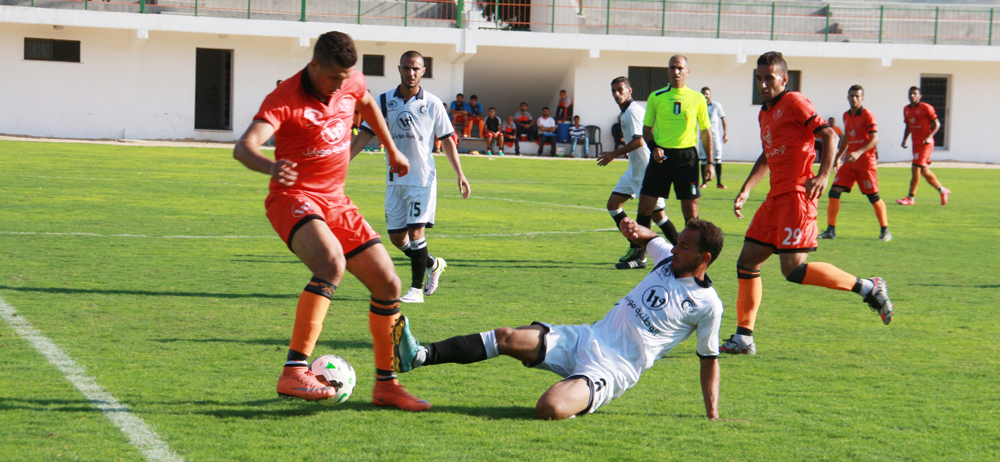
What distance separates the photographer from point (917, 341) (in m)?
6.51

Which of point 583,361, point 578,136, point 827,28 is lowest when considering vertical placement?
point 583,361

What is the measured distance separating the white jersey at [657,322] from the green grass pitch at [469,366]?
0.86 ft

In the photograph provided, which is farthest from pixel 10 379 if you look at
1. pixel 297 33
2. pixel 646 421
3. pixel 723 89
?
pixel 723 89

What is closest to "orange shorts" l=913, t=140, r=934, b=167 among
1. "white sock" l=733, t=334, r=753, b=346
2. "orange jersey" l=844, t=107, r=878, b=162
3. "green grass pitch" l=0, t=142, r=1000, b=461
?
"green grass pitch" l=0, t=142, r=1000, b=461

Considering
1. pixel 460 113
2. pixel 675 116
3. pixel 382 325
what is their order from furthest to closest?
pixel 460 113 → pixel 675 116 → pixel 382 325

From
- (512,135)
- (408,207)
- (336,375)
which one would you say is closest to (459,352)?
(336,375)

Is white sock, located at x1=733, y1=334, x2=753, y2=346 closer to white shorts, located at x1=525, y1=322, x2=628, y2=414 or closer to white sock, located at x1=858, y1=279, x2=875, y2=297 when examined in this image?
white sock, located at x1=858, y1=279, x2=875, y2=297

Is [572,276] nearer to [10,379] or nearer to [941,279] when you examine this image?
[941,279]

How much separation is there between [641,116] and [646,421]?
6.04 m

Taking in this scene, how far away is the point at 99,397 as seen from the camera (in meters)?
4.50

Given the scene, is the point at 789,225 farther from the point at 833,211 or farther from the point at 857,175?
the point at 857,175

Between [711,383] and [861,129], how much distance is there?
8.76 m

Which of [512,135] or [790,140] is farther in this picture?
[512,135]

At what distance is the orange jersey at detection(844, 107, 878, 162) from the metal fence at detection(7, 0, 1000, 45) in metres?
20.1
